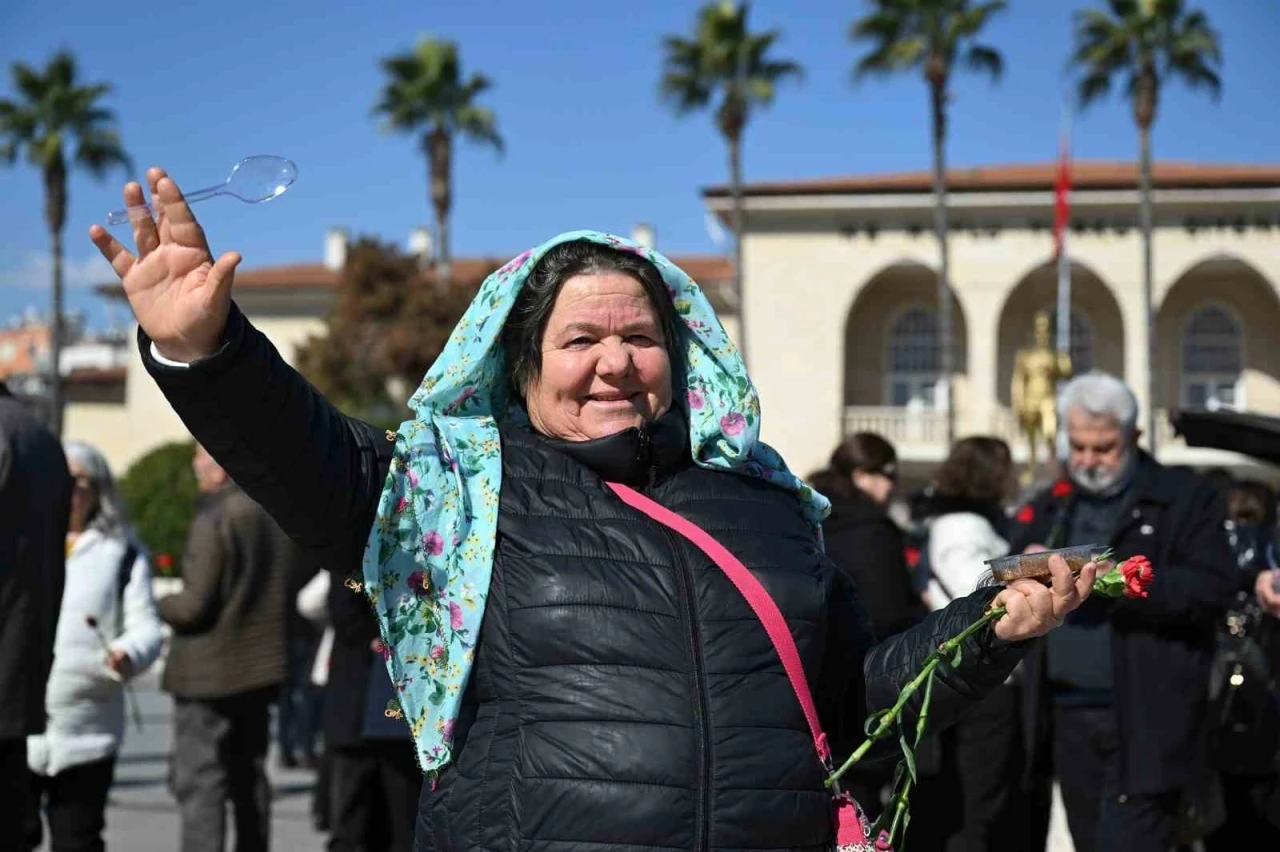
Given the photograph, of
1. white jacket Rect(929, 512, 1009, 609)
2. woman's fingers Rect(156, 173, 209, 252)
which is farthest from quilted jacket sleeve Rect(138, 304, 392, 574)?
white jacket Rect(929, 512, 1009, 609)

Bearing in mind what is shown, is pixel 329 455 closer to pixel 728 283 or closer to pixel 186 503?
pixel 186 503

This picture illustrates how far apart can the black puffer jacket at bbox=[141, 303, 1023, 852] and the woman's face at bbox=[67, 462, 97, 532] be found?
3.93 meters

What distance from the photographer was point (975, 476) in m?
6.93

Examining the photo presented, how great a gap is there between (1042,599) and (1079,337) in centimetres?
4173

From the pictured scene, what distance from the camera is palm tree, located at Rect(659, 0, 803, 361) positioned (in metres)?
37.9

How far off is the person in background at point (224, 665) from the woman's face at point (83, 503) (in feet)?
1.69

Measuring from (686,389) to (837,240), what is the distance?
3850 cm

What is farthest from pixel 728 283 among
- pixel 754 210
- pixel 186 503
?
pixel 186 503

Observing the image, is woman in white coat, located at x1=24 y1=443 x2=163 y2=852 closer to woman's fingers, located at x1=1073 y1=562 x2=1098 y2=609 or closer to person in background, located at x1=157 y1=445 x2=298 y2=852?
person in background, located at x1=157 y1=445 x2=298 y2=852

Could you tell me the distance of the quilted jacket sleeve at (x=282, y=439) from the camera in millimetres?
2406

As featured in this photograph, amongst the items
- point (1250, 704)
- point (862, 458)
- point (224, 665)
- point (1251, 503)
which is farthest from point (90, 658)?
point (1251, 503)

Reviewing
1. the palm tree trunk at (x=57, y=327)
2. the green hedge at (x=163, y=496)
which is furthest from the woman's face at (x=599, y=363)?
the palm tree trunk at (x=57, y=327)

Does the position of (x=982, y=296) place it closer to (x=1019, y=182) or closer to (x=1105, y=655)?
(x=1019, y=182)

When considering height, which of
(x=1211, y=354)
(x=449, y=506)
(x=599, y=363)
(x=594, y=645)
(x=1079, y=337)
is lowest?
(x=594, y=645)
